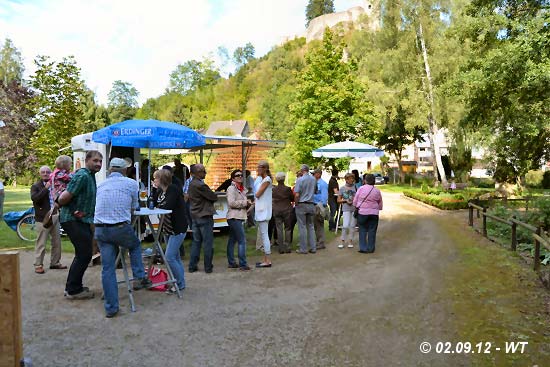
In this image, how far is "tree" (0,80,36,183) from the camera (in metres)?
40.8

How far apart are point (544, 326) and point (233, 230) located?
453 cm

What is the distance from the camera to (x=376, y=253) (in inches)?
371

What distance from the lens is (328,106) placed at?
30.5 metres

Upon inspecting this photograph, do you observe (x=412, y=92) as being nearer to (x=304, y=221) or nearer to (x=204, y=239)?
(x=304, y=221)

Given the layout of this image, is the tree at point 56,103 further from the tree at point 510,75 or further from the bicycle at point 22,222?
the tree at point 510,75

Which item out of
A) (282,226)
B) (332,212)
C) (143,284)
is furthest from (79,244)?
(332,212)

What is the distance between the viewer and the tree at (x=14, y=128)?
134ft

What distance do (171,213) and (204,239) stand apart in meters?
1.26

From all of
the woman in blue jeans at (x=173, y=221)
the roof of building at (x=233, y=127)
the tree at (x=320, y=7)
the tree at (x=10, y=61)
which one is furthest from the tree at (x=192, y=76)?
the woman in blue jeans at (x=173, y=221)

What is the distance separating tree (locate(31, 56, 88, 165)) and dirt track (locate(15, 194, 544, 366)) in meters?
11.3

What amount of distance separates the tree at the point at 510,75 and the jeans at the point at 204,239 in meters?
9.60

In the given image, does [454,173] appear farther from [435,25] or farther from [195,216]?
[195,216]

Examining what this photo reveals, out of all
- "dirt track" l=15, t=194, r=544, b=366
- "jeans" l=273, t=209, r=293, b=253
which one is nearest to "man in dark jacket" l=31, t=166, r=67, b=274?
"dirt track" l=15, t=194, r=544, b=366

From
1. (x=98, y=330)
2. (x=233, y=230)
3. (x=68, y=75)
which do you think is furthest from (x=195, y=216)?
(x=68, y=75)
